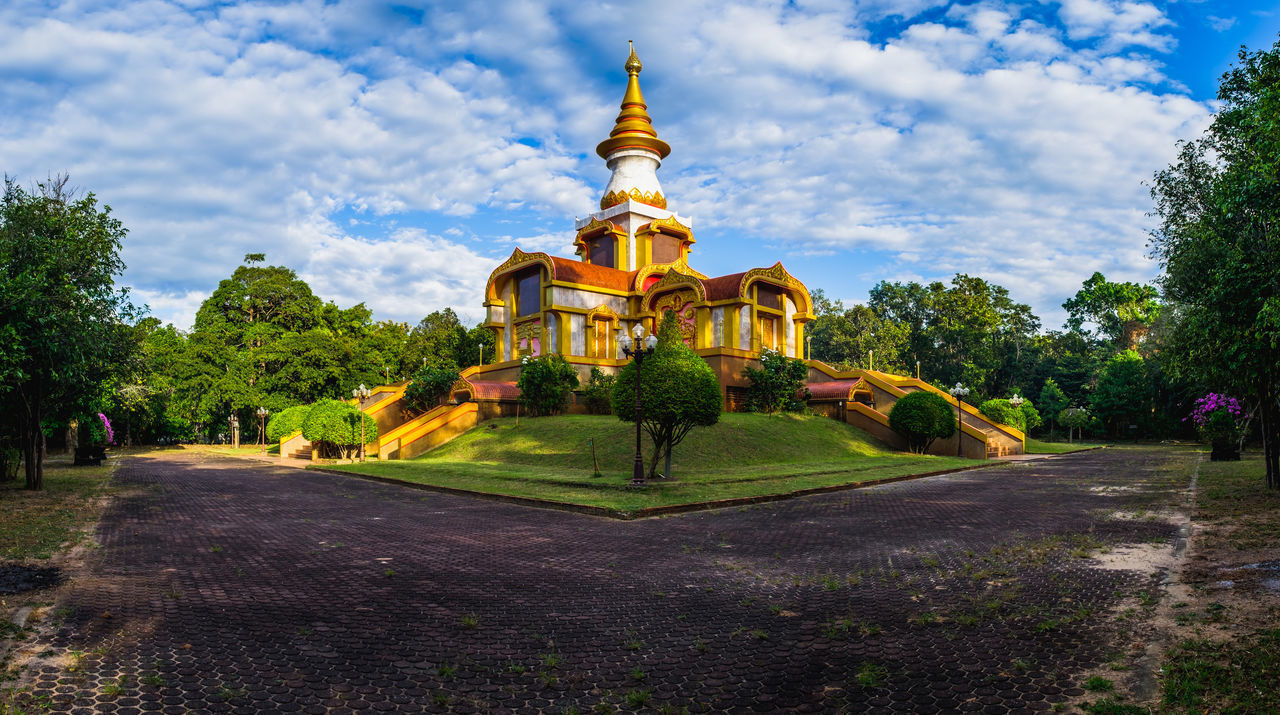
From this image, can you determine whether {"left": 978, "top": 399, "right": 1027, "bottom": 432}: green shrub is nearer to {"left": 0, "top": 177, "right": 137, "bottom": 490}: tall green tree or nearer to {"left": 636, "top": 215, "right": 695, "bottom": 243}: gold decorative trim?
{"left": 636, "top": 215, "right": 695, "bottom": 243}: gold decorative trim

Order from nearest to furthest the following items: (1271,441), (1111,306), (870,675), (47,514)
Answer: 1. (870,675)
2. (47,514)
3. (1271,441)
4. (1111,306)

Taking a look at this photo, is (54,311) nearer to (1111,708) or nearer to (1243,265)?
(1111,708)

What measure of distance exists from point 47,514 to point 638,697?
13441 millimetres

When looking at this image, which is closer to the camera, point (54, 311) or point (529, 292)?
point (54, 311)

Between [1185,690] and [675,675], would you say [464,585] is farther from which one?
[1185,690]

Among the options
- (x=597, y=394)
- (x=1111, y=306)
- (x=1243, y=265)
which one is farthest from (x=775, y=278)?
(x=1111, y=306)

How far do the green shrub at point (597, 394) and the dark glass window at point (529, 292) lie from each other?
5021mm

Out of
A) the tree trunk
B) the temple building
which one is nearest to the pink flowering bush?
the tree trunk

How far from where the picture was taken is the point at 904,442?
1191 inches

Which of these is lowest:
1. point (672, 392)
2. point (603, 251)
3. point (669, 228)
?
point (672, 392)

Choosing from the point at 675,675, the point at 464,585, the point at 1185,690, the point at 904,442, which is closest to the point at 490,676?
the point at 675,675

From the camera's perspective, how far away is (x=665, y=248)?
130ft

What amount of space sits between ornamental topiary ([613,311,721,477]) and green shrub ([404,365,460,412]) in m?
17.5

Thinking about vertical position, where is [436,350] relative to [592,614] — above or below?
above
